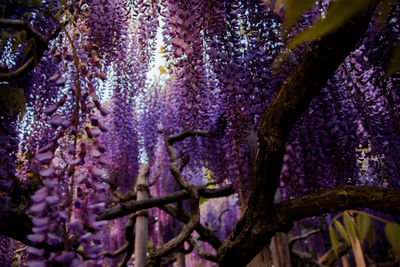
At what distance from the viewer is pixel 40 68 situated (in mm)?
2113

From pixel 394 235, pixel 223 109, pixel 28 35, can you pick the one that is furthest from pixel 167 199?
pixel 394 235

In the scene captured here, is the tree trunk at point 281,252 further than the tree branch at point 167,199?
No

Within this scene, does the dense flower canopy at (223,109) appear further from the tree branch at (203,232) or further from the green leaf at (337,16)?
the tree branch at (203,232)

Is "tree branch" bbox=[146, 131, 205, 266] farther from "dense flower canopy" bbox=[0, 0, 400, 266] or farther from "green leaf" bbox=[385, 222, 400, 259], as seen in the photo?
"green leaf" bbox=[385, 222, 400, 259]

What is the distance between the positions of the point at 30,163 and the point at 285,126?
5.98ft

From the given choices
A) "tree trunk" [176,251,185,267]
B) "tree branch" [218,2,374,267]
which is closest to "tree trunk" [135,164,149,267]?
"tree trunk" [176,251,185,267]

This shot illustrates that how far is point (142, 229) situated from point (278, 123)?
2750 mm

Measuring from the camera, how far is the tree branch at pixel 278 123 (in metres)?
1.09

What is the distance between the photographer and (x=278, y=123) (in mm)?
1406

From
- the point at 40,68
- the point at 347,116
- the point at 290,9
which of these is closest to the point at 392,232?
the point at 290,9

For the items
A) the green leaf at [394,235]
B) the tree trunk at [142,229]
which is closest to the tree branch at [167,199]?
the tree trunk at [142,229]

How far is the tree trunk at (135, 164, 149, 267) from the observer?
11.5 ft

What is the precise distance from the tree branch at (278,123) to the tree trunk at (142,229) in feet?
6.57

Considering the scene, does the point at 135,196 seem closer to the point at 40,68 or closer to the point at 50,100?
the point at 50,100
